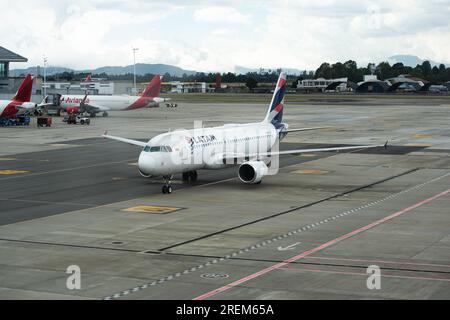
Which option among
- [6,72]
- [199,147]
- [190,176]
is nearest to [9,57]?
[6,72]

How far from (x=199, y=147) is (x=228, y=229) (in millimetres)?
15015

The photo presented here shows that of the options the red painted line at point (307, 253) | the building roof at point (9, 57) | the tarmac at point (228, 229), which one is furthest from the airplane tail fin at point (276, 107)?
the building roof at point (9, 57)

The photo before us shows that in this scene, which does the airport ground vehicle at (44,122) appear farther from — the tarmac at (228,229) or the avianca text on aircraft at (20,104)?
the tarmac at (228,229)

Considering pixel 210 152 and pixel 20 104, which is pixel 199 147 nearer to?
pixel 210 152

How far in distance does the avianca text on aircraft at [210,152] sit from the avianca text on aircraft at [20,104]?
6143 cm

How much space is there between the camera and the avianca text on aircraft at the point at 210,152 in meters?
53.7

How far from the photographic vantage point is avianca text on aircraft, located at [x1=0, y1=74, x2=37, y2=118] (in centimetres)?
11826

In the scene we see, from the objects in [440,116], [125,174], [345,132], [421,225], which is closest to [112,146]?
[125,174]

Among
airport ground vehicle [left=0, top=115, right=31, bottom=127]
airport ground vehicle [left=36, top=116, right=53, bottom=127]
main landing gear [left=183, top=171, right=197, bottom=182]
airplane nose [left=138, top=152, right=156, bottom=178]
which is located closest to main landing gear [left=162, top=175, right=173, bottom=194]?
airplane nose [left=138, top=152, right=156, bottom=178]

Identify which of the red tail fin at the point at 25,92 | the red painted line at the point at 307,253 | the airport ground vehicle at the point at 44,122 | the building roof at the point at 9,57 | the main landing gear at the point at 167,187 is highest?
the building roof at the point at 9,57

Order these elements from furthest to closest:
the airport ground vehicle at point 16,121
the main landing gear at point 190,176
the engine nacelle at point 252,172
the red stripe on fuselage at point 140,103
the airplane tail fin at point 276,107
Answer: the red stripe on fuselage at point 140,103 < the airport ground vehicle at point 16,121 < the airplane tail fin at point 276,107 < the main landing gear at point 190,176 < the engine nacelle at point 252,172

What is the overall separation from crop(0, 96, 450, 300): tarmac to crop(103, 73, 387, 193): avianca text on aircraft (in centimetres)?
154

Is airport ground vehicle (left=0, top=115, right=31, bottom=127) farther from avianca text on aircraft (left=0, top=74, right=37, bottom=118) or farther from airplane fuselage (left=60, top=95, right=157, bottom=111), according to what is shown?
airplane fuselage (left=60, top=95, right=157, bottom=111)
